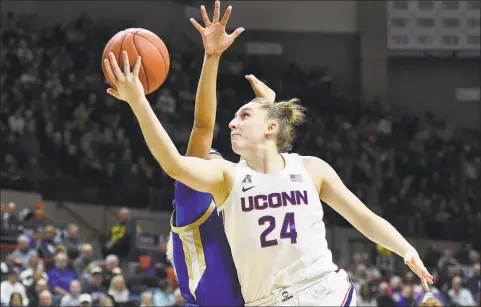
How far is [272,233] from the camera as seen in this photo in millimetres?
4012

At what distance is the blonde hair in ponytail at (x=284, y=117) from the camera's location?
4305 millimetres

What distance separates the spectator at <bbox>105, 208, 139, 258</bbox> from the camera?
49.9 feet

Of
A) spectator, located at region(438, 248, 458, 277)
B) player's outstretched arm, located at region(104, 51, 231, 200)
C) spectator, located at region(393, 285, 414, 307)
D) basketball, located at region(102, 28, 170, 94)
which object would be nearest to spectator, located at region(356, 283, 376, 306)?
spectator, located at region(393, 285, 414, 307)

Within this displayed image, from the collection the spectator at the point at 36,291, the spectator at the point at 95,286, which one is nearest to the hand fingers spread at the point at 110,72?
the spectator at the point at 36,291

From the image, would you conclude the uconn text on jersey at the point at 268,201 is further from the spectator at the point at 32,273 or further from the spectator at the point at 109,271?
the spectator at the point at 109,271

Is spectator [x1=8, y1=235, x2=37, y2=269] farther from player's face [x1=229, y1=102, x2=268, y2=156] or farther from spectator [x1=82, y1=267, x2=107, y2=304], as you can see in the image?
player's face [x1=229, y1=102, x2=268, y2=156]

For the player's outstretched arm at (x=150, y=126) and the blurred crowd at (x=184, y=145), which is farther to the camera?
the blurred crowd at (x=184, y=145)

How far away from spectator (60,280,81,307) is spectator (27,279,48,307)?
0.94 ft

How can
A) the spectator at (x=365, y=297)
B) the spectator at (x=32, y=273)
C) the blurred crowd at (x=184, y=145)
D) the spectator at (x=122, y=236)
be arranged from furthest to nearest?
the blurred crowd at (x=184, y=145) < the spectator at (x=122, y=236) < the spectator at (x=365, y=297) < the spectator at (x=32, y=273)

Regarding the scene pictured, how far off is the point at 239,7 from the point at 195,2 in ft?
3.36

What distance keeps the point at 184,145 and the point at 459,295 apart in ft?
19.3

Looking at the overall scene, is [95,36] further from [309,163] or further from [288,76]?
[309,163]

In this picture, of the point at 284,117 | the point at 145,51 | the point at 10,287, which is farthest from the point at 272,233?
the point at 10,287

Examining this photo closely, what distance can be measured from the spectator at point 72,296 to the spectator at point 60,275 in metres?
0.53
